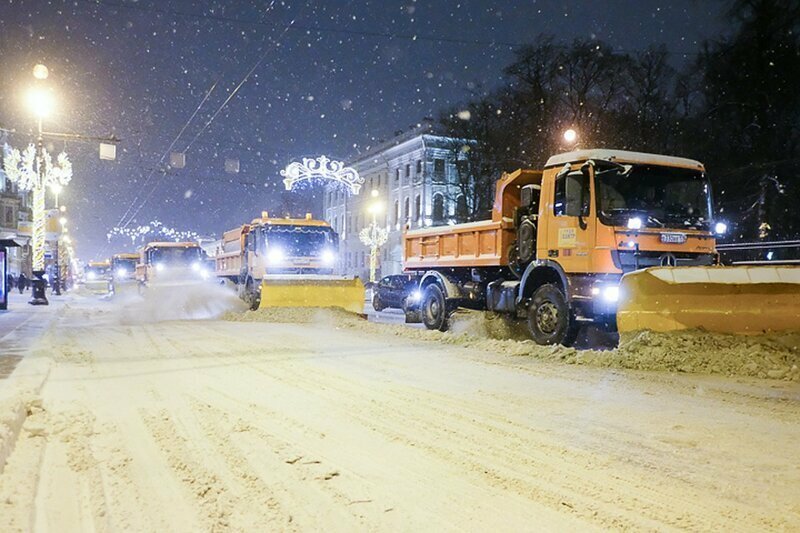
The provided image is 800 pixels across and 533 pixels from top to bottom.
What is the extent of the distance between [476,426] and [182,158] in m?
22.4

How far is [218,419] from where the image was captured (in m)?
5.73

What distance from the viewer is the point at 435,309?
14508 mm

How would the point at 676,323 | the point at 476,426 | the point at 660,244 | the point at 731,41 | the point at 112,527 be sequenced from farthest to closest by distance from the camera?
the point at 731,41 → the point at 660,244 → the point at 676,323 → the point at 476,426 → the point at 112,527

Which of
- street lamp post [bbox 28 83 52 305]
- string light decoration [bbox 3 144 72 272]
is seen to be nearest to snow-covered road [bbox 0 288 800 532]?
street lamp post [bbox 28 83 52 305]

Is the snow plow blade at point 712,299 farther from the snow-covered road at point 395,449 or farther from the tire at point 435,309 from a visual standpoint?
the tire at point 435,309

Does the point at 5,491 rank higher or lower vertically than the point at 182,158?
lower

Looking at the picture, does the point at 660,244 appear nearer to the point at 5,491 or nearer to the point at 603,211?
the point at 603,211

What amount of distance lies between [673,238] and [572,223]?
1.58 meters

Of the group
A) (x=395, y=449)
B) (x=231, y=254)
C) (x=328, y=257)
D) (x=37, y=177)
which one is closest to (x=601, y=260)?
(x=395, y=449)

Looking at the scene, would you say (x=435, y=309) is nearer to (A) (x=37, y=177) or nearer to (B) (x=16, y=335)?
(B) (x=16, y=335)

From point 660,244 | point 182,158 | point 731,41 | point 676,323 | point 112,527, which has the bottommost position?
point 112,527

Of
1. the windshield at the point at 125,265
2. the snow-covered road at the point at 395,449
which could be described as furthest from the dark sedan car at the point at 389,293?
the windshield at the point at 125,265

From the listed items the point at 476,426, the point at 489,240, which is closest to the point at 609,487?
the point at 476,426

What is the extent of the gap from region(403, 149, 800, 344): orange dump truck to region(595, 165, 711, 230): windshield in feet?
0.06
